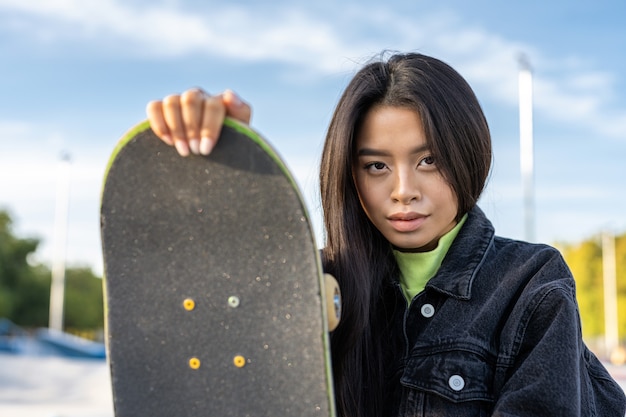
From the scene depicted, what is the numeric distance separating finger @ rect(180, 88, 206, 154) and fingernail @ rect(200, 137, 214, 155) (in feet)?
0.07

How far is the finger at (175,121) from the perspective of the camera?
1.59 meters

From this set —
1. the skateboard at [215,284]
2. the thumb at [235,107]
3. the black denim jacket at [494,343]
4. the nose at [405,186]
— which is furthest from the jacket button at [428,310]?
the thumb at [235,107]

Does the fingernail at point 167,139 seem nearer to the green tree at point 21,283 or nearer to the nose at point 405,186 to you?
the nose at point 405,186

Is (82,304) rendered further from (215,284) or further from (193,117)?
(193,117)

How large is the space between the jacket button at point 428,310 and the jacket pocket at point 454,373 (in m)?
0.10

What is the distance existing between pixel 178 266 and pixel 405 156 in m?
0.66

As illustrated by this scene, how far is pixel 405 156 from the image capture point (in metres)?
2.01

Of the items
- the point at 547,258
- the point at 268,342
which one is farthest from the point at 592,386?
the point at 268,342

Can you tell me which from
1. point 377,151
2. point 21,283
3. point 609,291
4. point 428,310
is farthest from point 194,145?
point 21,283

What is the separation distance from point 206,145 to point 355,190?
0.65 meters

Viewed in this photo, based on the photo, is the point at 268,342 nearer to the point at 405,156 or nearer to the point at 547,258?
the point at 405,156

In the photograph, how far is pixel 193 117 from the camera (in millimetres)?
1585

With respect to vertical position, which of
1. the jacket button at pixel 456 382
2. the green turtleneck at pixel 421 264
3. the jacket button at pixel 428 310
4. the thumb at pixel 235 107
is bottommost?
the jacket button at pixel 456 382

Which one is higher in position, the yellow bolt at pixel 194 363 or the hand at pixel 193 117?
the hand at pixel 193 117
